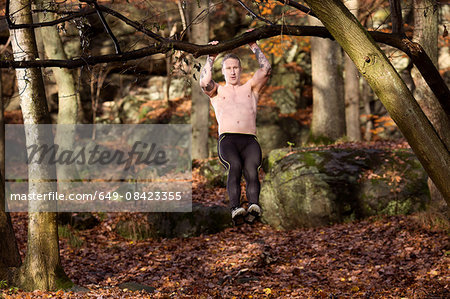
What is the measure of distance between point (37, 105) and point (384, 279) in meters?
6.67

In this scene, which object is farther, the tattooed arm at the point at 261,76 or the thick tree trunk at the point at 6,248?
the thick tree trunk at the point at 6,248

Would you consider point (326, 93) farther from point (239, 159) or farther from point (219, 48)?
point (219, 48)

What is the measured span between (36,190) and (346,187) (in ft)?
23.8

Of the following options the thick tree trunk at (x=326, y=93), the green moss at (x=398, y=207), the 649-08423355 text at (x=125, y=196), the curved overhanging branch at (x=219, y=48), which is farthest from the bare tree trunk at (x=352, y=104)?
the curved overhanging branch at (x=219, y=48)

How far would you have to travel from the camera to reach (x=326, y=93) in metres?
16.5

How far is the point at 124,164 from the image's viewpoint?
61.8 ft

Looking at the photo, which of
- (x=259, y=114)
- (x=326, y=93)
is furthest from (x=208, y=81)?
(x=259, y=114)

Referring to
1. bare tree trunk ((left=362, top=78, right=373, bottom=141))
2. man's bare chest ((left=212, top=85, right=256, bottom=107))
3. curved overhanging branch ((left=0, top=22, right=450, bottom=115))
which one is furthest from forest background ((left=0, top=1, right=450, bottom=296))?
man's bare chest ((left=212, top=85, right=256, bottom=107))

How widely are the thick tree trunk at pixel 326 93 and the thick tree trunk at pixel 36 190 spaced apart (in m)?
10.1

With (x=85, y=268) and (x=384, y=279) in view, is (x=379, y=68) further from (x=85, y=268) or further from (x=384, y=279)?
(x=85, y=268)

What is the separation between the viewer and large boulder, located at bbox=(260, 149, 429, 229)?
1198cm

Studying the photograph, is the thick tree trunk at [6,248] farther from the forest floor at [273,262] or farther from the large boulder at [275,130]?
the large boulder at [275,130]

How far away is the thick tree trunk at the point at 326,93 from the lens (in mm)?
16453

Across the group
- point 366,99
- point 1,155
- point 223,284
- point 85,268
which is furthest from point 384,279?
point 366,99
